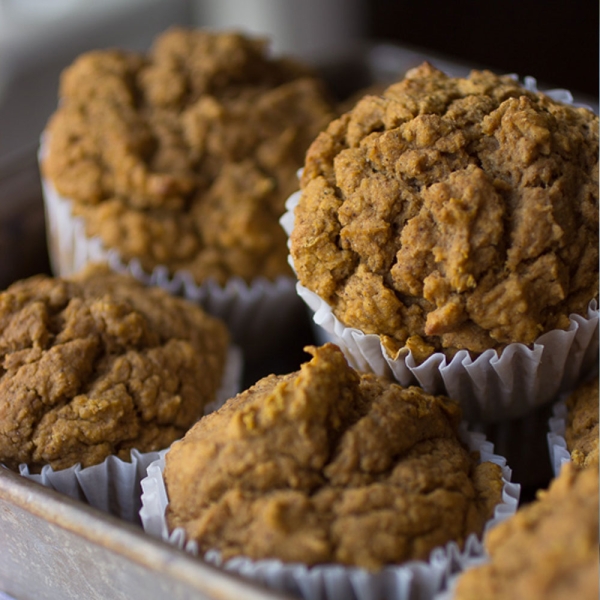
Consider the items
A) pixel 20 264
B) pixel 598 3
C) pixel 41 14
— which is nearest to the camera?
pixel 20 264

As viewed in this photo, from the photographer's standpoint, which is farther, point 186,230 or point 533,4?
point 533,4

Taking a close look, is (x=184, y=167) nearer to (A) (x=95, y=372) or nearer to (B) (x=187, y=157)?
(B) (x=187, y=157)

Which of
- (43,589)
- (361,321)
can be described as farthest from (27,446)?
(361,321)

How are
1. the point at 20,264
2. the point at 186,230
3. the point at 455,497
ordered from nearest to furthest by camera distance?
the point at 455,497 → the point at 186,230 → the point at 20,264

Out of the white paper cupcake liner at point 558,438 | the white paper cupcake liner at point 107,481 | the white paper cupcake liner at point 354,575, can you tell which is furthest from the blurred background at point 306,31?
the white paper cupcake liner at point 354,575

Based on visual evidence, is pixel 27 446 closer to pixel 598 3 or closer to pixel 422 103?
pixel 422 103

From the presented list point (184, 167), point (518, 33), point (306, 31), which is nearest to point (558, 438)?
point (184, 167)
